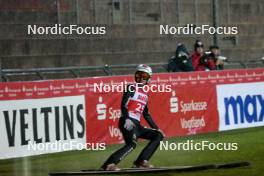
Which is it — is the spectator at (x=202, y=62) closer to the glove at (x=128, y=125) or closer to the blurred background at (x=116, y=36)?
the blurred background at (x=116, y=36)

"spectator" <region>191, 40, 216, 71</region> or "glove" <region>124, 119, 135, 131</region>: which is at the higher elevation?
"spectator" <region>191, 40, 216, 71</region>

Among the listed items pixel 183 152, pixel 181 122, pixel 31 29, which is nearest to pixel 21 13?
pixel 31 29

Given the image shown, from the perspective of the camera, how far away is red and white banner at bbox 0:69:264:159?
16125 mm

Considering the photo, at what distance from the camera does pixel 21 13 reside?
2506cm

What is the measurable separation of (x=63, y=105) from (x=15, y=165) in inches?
100

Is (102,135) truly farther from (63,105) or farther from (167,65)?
(167,65)
